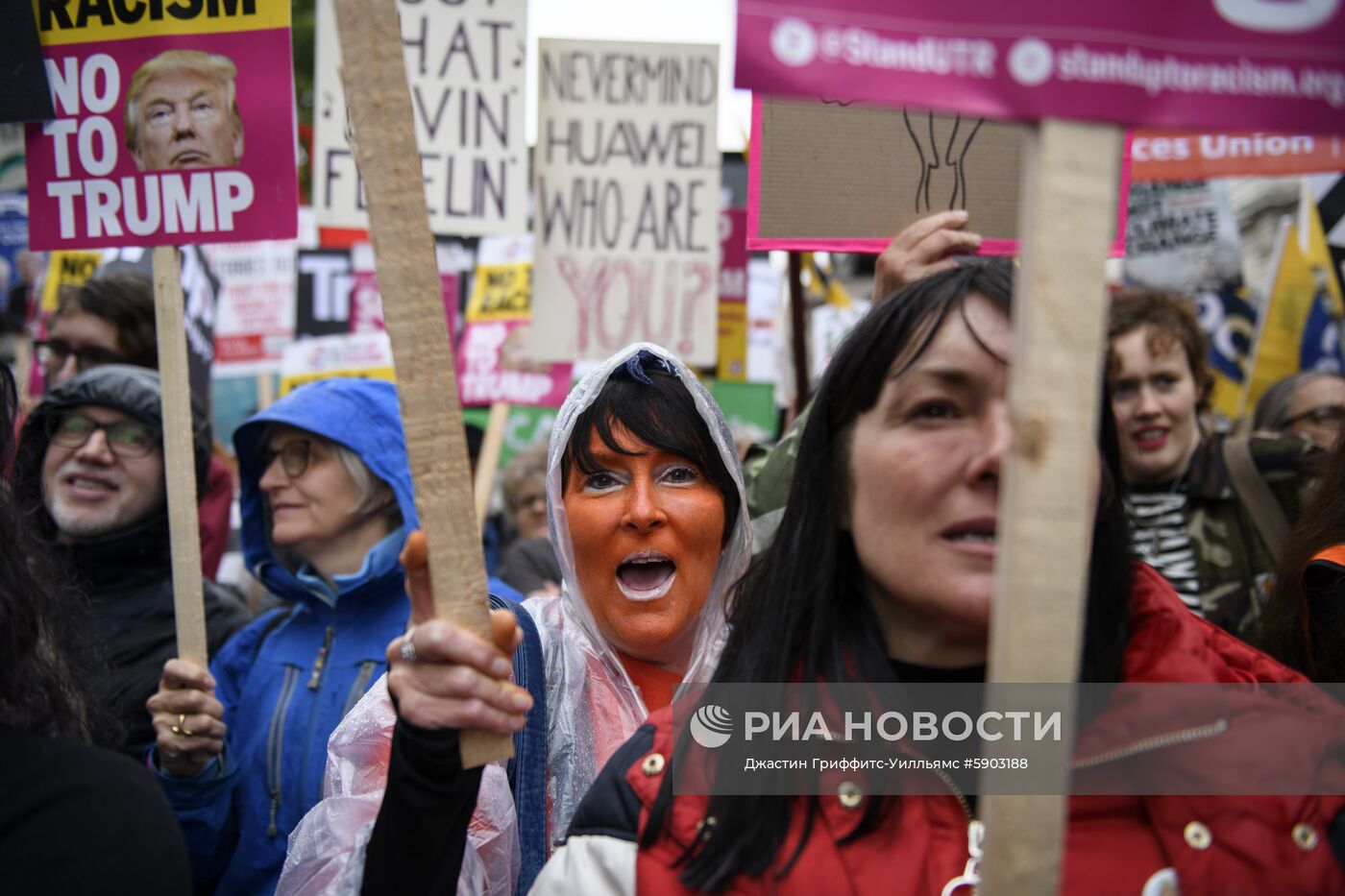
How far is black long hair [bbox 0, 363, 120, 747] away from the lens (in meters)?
1.65

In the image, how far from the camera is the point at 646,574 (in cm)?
247

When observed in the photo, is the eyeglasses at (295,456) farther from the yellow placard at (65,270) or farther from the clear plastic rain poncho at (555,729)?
the yellow placard at (65,270)

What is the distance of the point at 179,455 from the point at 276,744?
825 millimetres

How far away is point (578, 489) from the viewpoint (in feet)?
8.25

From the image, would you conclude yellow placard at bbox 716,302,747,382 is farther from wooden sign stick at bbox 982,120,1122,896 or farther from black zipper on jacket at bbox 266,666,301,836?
wooden sign stick at bbox 982,120,1122,896

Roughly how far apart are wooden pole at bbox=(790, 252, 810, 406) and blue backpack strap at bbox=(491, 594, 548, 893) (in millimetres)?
1861

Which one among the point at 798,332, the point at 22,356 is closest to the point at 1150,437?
the point at 798,332

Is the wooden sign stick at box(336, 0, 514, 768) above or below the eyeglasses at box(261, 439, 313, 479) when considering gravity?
above

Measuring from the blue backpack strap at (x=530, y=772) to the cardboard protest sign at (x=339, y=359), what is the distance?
3231 mm

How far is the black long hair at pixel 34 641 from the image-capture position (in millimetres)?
1646

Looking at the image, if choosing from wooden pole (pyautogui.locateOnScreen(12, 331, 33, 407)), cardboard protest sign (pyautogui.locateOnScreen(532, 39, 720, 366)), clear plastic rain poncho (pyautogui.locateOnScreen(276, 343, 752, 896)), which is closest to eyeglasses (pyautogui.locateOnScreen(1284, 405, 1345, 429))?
cardboard protest sign (pyautogui.locateOnScreen(532, 39, 720, 366))

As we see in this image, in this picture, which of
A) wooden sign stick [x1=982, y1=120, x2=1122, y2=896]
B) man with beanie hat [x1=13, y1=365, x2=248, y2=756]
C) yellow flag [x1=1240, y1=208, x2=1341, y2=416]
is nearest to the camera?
wooden sign stick [x1=982, y1=120, x2=1122, y2=896]

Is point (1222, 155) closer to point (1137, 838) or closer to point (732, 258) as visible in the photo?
point (732, 258)

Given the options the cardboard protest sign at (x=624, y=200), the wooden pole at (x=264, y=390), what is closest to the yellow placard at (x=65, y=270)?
the wooden pole at (x=264, y=390)
